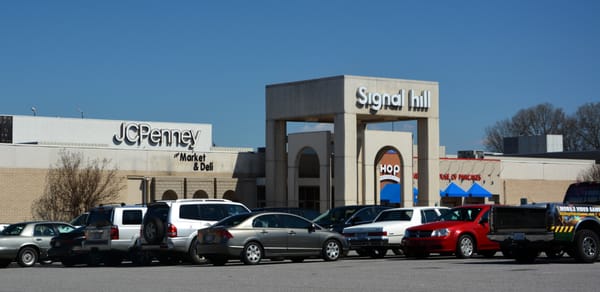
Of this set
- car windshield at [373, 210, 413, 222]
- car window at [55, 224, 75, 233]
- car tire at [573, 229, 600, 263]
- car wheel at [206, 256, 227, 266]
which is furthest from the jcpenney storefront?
car tire at [573, 229, 600, 263]

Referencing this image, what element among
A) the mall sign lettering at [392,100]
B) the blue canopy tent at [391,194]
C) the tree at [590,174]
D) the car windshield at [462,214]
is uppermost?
the mall sign lettering at [392,100]

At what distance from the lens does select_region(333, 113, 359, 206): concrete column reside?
55938mm

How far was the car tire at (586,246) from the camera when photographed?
24859 mm

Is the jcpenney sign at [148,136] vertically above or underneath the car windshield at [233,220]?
above

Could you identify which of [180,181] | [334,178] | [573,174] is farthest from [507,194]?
[180,181]

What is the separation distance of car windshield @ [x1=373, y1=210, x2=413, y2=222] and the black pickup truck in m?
6.11

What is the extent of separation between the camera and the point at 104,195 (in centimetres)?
5644

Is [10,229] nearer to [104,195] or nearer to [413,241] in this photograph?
[413,241]

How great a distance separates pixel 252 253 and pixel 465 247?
19.6 ft

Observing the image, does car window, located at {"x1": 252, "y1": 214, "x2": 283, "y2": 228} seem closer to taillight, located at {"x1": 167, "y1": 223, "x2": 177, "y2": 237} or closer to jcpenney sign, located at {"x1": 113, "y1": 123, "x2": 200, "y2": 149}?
taillight, located at {"x1": 167, "y1": 223, "x2": 177, "y2": 237}

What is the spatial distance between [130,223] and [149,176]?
28889mm

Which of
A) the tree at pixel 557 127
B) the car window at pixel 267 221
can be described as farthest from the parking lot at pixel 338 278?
the tree at pixel 557 127

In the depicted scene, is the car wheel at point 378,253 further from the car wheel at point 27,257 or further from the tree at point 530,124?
the tree at point 530,124

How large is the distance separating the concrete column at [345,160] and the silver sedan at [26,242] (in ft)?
83.8
